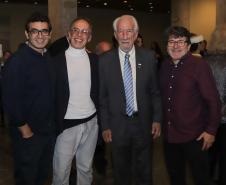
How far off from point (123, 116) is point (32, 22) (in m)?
1.03

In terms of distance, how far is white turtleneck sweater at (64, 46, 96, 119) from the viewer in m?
3.71

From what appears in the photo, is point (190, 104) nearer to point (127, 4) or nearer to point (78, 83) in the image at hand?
point (78, 83)

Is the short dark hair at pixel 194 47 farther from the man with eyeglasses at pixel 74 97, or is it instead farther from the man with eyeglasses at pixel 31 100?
the man with eyeglasses at pixel 31 100

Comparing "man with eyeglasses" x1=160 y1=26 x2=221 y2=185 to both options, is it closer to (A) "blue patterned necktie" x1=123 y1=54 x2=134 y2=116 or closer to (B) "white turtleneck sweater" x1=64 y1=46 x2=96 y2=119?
(A) "blue patterned necktie" x1=123 y1=54 x2=134 y2=116

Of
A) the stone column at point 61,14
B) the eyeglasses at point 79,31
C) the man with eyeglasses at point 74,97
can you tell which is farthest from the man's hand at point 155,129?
the stone column at point 61,14

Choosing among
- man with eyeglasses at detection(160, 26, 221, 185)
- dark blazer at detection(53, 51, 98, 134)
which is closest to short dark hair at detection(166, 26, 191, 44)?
man with eyeglasses at detection(160, 26, 221, 185)

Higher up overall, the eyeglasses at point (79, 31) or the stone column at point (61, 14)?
the stone column at point (61, 14)

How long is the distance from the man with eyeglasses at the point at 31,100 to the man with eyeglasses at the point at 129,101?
1.57 ft

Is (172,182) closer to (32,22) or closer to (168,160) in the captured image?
(168,160)

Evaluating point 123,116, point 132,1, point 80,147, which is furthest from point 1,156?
point 132,1

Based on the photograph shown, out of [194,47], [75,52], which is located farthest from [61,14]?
[75,52]

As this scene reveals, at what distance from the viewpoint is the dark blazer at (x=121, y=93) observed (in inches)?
144

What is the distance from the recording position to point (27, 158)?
347 centimetres

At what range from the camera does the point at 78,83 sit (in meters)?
3.72
